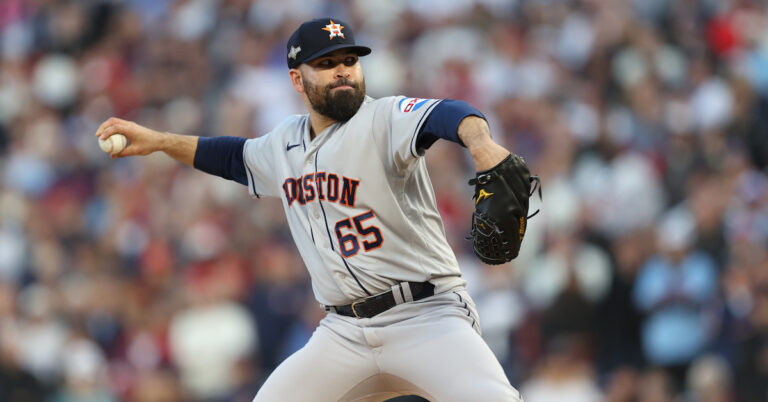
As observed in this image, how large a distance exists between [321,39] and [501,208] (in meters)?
1.11

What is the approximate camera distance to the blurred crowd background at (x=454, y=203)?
6.85 meters

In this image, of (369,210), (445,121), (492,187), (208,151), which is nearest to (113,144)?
(208,151)

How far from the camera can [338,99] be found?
12.8 feet

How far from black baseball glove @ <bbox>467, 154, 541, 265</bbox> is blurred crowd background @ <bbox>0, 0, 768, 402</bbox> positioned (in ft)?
11.6

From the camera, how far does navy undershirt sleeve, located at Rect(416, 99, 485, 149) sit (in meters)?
3.31

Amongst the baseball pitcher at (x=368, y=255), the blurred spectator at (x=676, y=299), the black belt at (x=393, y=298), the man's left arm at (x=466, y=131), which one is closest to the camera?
the man's left arm at (x=466, y=131)

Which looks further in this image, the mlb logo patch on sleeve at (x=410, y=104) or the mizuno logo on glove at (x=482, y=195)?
the mlb logo patch on sleeve at (x=410, y=104)

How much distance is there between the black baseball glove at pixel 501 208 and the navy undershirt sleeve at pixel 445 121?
17 centimetres

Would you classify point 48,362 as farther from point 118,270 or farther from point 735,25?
point 735,25

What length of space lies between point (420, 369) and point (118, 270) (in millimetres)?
6075

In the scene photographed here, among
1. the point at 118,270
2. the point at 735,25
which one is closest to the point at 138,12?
the point at 118,270

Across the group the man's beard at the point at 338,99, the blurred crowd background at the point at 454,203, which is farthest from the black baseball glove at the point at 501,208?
the blurred crowd background at the point at 454,203

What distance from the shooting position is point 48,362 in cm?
864

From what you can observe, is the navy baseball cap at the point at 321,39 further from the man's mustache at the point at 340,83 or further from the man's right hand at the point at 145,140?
the man's right hand at the point at 145,140
